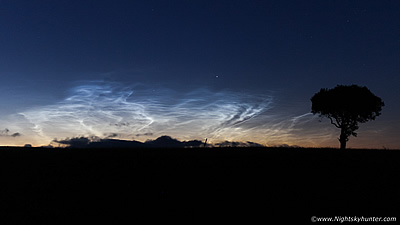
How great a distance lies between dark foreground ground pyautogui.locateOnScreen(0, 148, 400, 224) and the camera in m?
15.3

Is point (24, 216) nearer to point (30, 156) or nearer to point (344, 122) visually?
point (30, 156)

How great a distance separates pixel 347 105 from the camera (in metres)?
51.9

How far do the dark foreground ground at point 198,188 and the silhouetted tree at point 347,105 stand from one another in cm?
2602

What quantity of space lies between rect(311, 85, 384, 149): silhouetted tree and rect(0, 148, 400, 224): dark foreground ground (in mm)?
26022

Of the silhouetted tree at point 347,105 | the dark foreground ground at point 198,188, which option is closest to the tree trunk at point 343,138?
the silhouetted tree at point 347,105

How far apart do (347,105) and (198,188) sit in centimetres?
4219

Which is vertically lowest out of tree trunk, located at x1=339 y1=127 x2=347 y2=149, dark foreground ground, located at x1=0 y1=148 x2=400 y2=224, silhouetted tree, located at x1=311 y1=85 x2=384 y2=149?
dark foreground ground, located at x1=0 y1=148 x2=400 y2=224

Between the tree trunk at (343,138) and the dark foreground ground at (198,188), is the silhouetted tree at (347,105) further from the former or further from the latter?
the dark foreground ground at (198,188)

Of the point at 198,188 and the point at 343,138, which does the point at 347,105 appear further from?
the point at 198,188

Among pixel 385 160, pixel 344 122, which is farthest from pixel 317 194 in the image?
pixel 344 122

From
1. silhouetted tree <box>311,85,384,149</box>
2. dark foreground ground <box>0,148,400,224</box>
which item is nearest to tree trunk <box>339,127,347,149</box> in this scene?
silhouetted tree <box>311,85,384,149</box>

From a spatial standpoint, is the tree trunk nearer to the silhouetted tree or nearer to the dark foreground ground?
the silhouetted tree

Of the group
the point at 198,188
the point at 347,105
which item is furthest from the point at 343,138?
the point at 198,188

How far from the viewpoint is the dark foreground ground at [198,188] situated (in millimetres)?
15281
